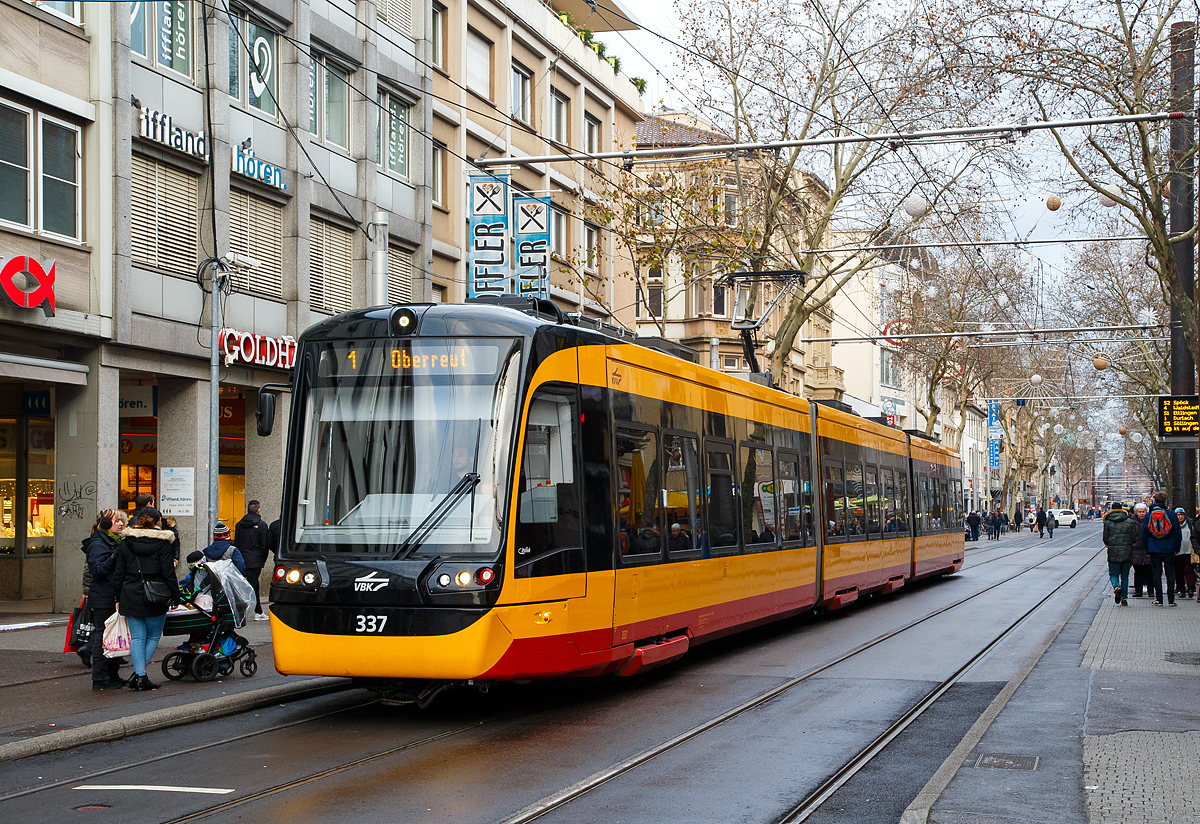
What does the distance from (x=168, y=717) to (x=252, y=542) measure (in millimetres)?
7669

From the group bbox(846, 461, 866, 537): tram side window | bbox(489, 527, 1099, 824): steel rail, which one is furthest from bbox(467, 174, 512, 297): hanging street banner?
bbox(489, 527, 1099, 824): steel rail

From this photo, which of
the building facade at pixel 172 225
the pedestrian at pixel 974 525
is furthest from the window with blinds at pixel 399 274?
the pedestrian at pixel 974 525

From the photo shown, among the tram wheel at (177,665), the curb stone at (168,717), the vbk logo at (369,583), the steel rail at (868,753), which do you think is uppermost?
the vbk logo at (369,583)

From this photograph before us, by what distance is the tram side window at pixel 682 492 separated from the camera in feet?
41.4

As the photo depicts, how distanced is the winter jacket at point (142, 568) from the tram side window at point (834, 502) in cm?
1016

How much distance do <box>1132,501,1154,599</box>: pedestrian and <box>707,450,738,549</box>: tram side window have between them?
30.9 feet

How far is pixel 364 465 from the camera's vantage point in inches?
397

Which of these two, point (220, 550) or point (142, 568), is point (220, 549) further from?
point (142, 568)

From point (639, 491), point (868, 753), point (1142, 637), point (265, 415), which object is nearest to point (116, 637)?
point (265, 415)

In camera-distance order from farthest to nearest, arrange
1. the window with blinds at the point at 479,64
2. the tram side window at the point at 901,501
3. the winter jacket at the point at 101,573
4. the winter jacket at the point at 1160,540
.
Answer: the window with blinds at the point at 479,64, the tram side window at the point at 901,501, the winter jacket at the point at 1160,540, the winter jacket at the point at 101,573

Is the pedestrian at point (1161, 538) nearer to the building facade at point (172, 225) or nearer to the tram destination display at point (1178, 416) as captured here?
the tram destination display at point (1178, 416)

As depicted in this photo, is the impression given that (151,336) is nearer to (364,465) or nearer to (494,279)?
(494,279)

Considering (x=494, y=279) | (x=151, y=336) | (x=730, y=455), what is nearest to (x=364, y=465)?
(x=730, y=455)

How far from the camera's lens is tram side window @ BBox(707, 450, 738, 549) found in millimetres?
13805
